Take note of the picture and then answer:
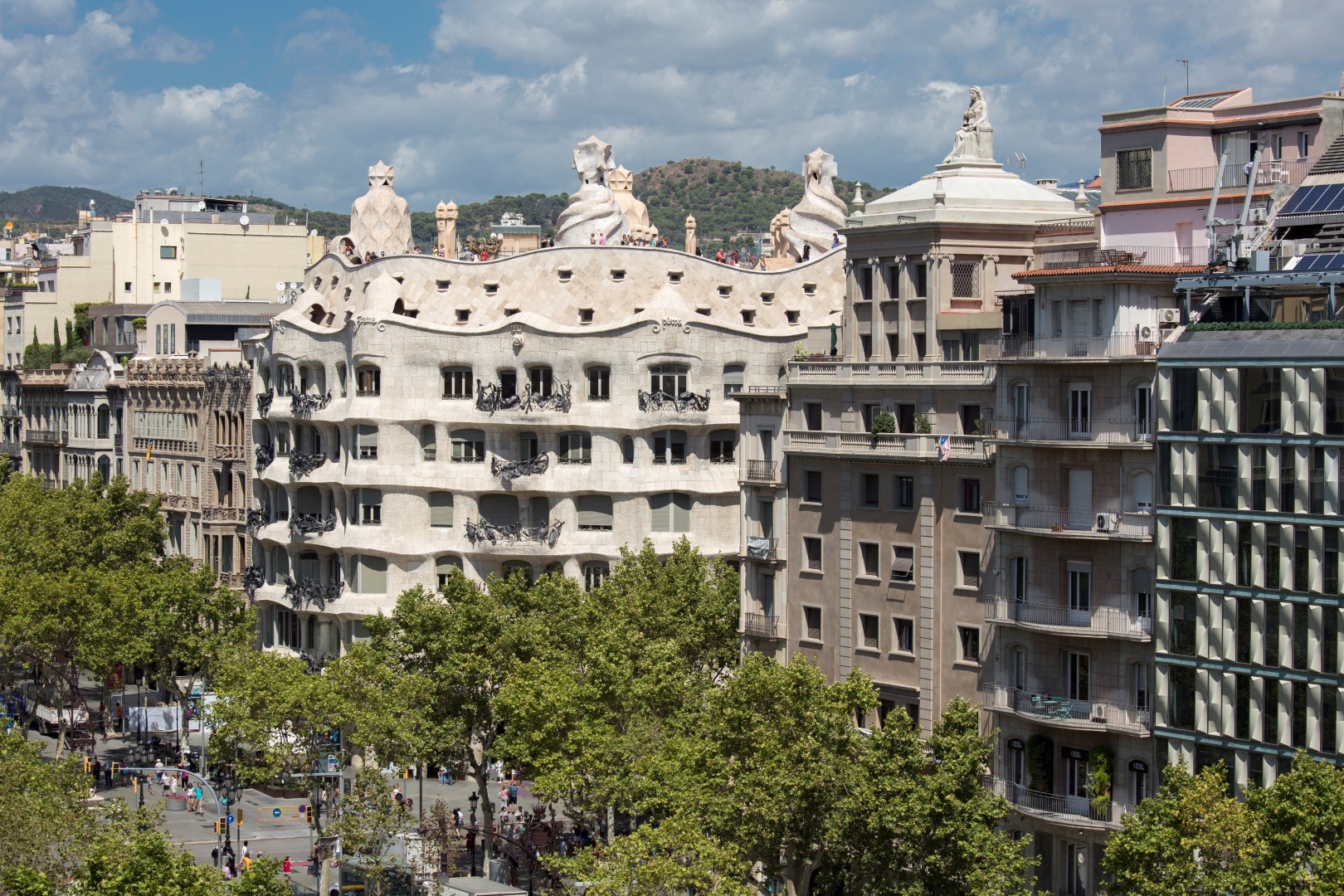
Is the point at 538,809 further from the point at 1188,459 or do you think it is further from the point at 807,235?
the point at 807,235

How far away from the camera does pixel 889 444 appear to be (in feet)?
280

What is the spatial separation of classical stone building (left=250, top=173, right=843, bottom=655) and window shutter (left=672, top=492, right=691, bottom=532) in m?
0.08

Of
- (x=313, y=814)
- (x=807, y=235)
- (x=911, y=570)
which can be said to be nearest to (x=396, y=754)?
(x=313, y=814)

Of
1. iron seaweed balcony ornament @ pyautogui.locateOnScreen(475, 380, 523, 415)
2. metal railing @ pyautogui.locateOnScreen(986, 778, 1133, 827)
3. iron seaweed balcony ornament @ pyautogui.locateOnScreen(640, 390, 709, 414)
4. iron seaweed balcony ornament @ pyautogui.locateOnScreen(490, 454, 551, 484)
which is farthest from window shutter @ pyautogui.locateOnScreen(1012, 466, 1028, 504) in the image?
iron seaweed balcony ornament @ pyautogui.locateOnScreen(475, 380, 523, 415)

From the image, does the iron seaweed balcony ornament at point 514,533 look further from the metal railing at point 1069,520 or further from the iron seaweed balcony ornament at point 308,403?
the metal railing at point 1069,520

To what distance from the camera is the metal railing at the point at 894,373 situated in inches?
3265

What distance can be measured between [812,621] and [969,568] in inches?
373

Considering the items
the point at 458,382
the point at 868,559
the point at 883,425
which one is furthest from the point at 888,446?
the point at 458,382

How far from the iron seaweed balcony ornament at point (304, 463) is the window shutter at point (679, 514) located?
19.3 meters

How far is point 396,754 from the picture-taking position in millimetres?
87562

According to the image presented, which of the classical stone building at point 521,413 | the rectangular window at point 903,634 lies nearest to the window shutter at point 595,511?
the classical stone building at point 521,413

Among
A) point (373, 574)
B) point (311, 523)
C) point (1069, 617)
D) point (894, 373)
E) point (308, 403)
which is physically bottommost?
point (1069, 617)

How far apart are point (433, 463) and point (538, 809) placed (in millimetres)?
25404

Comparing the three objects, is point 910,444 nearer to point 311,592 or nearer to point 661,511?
point 661,511
